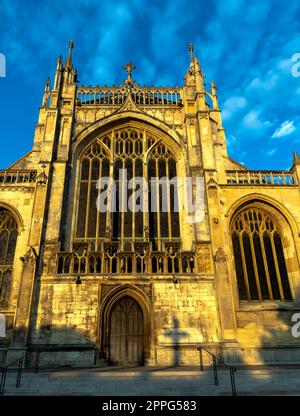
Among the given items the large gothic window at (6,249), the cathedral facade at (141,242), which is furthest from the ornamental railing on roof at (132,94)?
the large gothic window at (6,249)

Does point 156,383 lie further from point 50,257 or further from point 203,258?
point 50,257

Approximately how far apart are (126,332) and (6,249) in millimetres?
7070

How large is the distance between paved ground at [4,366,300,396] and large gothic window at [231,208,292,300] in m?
5.41

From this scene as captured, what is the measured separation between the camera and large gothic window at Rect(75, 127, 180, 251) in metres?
17.8

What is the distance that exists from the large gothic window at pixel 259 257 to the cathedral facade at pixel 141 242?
56 mm

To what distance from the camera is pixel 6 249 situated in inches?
659

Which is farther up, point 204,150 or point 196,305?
point 204,150

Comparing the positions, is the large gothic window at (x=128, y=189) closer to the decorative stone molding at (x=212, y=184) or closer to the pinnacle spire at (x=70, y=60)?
the decorative stone molding at (x=212, y=184)

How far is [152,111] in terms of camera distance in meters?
21.1

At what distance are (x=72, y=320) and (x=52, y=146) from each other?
9290 mm

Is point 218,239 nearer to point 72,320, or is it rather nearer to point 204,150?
point 204,150

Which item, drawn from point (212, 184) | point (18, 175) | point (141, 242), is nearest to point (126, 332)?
point (141, 242)

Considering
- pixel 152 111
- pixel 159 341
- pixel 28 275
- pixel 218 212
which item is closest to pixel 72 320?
pixel 28 275

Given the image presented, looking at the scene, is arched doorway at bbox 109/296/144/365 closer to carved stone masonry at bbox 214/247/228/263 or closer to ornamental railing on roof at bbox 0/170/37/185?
carved stone masonry at bbox 214/247/228/263
